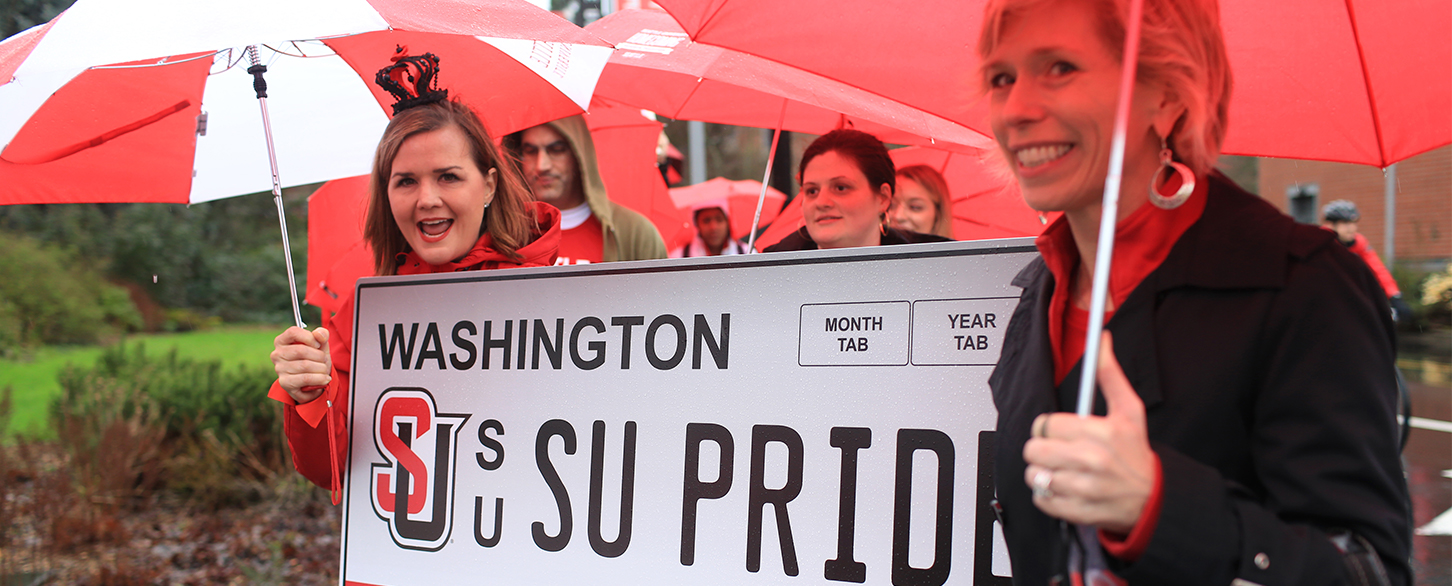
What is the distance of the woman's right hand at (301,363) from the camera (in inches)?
97.3

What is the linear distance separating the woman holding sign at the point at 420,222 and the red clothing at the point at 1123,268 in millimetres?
1619

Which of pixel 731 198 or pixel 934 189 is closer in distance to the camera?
pixel 934 189

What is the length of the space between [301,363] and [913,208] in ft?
11.3

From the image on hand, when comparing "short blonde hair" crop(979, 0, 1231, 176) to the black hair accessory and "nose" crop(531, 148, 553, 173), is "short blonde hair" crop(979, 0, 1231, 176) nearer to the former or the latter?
the black hair accessory

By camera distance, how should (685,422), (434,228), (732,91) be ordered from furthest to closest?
(732,91) → (434,228) → (685,422)

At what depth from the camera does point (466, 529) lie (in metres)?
2.53

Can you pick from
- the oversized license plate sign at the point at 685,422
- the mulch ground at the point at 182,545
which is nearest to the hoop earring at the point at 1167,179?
the oversized license plate sign at the point at 685,422

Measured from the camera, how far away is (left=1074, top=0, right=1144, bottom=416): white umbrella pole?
1.22 m

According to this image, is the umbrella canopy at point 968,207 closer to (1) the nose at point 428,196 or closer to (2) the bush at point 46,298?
(1) the nose at point 428,196

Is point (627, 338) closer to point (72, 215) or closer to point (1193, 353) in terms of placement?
point (1193, 353)

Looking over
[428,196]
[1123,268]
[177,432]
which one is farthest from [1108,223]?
[177,432]

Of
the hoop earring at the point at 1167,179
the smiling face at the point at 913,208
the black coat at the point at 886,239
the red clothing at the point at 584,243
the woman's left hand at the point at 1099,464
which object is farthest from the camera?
the smiling face at the point at 913,208

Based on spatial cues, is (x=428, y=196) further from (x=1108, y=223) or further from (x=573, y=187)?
(x=1108, y=223)

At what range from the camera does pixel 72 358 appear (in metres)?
10.7
